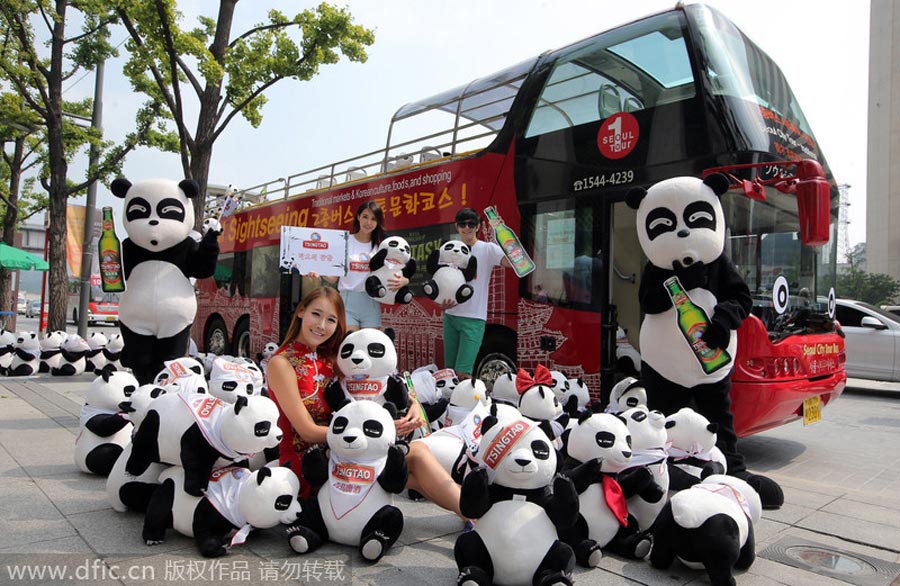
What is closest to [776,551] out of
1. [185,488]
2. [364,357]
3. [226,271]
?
[364,357]

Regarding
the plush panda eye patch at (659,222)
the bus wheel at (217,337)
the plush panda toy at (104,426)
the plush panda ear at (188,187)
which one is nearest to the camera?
the plush panda eye patch at (659,222)

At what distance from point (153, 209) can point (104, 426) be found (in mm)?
1829

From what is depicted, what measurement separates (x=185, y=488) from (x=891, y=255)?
61.5 m

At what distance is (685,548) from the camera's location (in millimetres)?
2742

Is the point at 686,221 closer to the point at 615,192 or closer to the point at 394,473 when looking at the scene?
the point at 615,192

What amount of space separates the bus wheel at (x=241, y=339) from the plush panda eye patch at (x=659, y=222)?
313 inches

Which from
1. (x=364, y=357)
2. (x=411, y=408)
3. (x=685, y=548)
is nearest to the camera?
(x=685, y=548)

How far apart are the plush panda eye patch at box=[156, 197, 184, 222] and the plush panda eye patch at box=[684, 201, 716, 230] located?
391 centimetres

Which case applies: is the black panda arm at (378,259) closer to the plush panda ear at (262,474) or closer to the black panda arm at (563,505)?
the plush panda ear at (262,474)

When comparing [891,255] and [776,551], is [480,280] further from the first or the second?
[891,255]

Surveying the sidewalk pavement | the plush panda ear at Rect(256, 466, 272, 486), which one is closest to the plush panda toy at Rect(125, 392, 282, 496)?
the plush panda ear at Rect(256, 466, 272, 486)

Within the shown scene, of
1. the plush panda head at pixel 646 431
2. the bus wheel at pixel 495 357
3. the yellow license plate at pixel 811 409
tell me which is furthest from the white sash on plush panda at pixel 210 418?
the yellow license plate at pixel 811 409

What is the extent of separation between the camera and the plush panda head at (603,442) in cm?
294

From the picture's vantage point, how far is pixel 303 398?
3.42 metres
